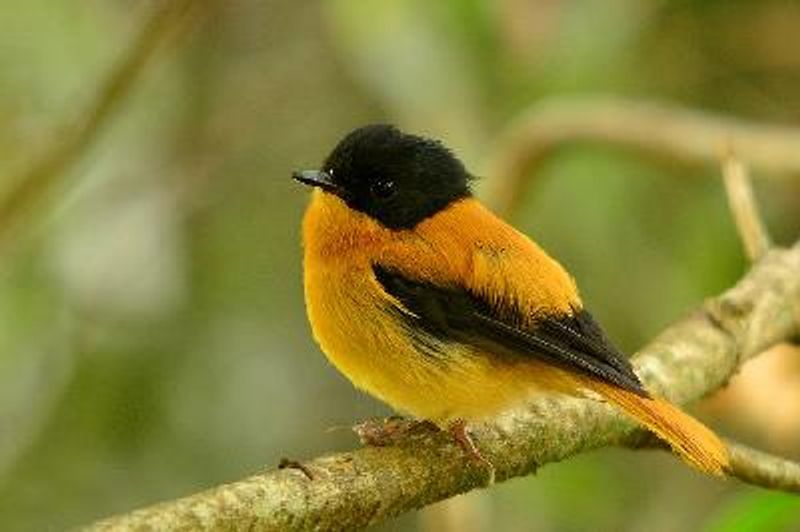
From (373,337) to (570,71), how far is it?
1990mm

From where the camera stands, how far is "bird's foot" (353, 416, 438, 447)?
289 centimetres

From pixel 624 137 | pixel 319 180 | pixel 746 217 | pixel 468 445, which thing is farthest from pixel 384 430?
pixel 624 137

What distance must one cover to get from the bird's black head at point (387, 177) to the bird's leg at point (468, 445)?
497mm

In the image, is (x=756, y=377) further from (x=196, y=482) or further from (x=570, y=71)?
(x=196, y=482)

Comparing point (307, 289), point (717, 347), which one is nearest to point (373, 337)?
point (307, 289)

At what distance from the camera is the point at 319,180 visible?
3369 millimetres

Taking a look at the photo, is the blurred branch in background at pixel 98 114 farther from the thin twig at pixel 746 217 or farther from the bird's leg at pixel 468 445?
the thin twig at pixel 746 217

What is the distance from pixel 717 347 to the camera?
341 centimetres

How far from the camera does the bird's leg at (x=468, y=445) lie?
2.99 metres

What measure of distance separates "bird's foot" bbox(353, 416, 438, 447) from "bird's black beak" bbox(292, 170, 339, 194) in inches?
20.9

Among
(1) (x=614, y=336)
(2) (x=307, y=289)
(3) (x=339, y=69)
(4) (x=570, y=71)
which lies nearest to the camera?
(2) (x=307, y=289)

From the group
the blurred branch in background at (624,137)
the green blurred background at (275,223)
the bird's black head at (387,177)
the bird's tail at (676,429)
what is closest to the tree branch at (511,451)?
the bird's tail at (676,429)

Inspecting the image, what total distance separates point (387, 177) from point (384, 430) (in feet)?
2.13

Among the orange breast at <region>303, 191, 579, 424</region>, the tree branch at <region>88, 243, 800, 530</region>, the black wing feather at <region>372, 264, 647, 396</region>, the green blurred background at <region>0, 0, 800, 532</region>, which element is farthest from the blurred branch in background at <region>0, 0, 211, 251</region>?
Answer: the tree branch at <region>88, 243, 800, 530</region>
